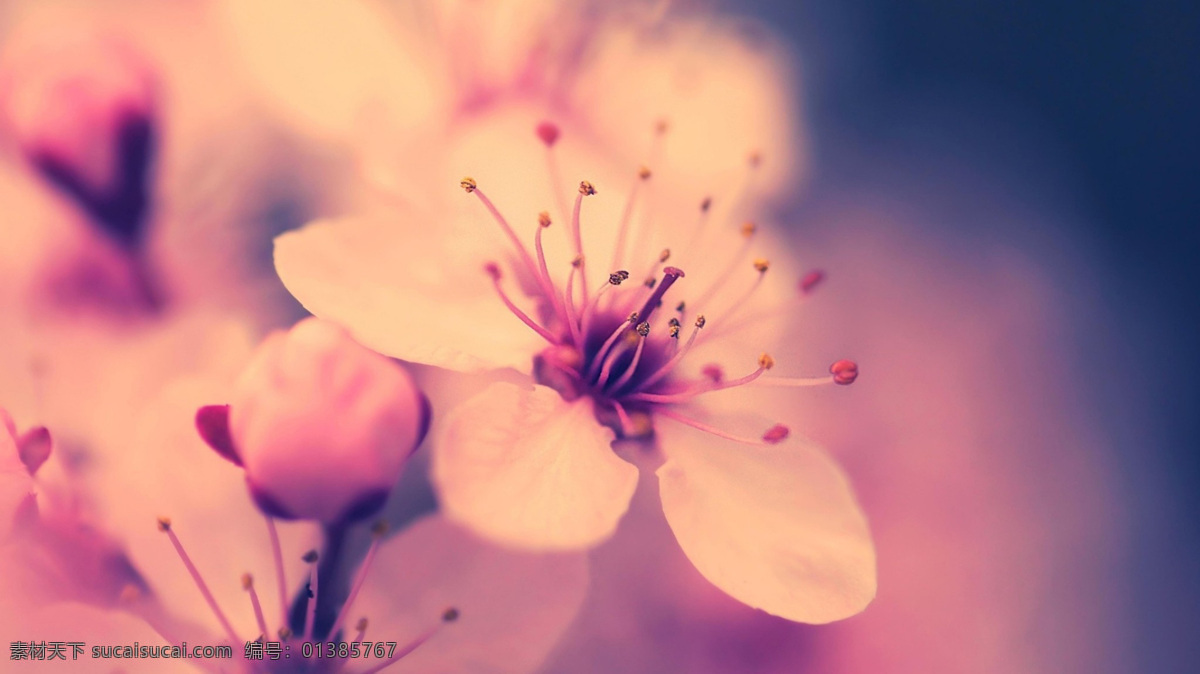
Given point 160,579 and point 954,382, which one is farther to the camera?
point 954,382

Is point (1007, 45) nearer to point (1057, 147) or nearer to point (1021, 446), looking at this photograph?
point (1057, 147)

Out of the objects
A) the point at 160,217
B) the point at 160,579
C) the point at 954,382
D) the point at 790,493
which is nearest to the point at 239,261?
the point at 160,217

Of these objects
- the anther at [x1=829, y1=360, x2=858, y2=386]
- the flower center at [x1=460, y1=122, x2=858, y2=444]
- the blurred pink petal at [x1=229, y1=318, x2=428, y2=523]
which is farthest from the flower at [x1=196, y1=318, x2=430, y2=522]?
the anther at [x1=829, y1=360, x2=858, y2=386]

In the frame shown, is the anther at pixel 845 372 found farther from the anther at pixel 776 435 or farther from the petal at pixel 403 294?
the petal at pixel 403 294

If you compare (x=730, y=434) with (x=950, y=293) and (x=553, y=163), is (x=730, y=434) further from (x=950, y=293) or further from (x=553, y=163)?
(x=950, y=293)

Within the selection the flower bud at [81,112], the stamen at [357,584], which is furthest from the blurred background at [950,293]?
the stamen at [357,584]

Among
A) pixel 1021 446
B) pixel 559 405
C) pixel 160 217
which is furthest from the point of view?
pixel 1021 446

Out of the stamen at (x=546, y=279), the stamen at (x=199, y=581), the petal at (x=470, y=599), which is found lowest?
the stamen at (x=199, y=581)

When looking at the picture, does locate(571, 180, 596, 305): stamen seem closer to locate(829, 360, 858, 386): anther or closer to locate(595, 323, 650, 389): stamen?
locate(595, 323, 650, 389): stamen
